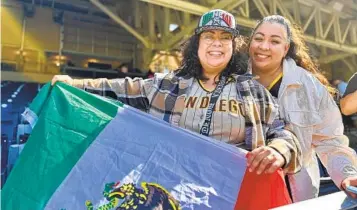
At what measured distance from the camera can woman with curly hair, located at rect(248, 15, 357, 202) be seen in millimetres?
1348

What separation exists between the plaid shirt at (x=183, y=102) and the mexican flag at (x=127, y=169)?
3.7 inches

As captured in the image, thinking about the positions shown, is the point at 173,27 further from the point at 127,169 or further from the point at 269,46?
the point at 127,169

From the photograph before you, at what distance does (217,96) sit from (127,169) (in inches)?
15.6

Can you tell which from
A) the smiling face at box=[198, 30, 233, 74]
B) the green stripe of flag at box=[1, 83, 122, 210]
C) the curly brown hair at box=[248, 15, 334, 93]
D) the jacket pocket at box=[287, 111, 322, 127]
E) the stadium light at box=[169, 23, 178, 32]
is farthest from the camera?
the stadium light at box=[169, 23, 178, 32]

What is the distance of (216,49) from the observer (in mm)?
1216

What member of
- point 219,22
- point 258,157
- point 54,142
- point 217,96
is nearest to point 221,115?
point 217,96

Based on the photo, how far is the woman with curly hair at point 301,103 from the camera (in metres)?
1.35

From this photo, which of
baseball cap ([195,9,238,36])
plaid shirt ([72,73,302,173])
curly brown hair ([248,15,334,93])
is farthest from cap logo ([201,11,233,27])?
curly brown hair ([248,15,334,93])

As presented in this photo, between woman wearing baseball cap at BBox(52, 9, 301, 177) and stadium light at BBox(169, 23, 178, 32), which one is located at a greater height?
stadium light at BBox(169, 23, 178, 32)

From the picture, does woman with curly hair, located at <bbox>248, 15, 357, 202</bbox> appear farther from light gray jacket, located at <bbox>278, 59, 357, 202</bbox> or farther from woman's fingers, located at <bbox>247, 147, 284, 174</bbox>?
woman's fingers, located at <bbox>247, 147, 284, 174</bbox>

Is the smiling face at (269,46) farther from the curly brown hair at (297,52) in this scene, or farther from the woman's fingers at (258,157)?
the woman's fingers at (258,157)

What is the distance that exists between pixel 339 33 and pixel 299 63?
248 inches

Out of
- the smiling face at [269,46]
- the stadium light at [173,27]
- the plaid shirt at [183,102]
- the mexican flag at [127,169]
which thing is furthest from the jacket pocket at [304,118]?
the stadium light at [173,27]

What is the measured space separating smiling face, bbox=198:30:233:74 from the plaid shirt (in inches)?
3.2
